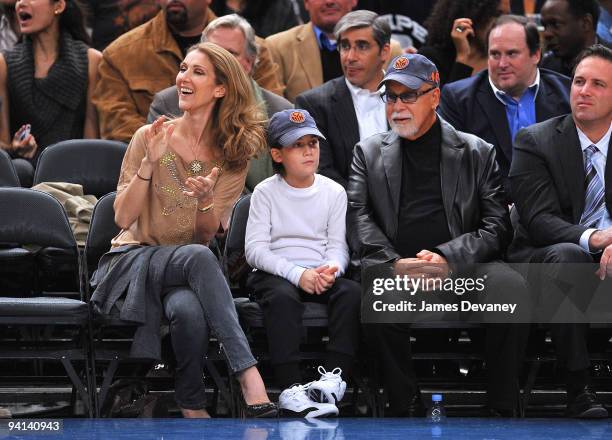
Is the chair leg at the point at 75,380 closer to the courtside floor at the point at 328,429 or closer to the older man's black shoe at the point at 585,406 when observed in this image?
the courtside floor at the point at 328,429

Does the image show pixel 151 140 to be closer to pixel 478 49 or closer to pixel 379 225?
pixel 379 225

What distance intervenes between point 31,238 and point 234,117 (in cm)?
112

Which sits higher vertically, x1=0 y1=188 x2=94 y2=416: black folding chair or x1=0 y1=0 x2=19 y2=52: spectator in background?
x1=0 y1=0 x2=19 y2=52: spectator in background

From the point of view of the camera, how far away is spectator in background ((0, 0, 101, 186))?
23.7 feet

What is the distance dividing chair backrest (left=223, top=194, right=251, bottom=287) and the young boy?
196mm

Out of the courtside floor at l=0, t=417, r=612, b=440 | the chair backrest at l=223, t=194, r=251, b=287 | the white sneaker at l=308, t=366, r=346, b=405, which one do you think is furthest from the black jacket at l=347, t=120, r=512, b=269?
the courtside floor at l=0, t=417, r=612, b=440

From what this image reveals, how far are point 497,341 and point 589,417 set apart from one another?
0.50 m

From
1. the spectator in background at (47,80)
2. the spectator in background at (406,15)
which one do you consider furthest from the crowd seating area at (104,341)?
the spectator in background at (406,15)

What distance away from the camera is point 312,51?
7.65 metres

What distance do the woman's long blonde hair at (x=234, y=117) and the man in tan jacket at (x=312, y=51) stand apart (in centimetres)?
166

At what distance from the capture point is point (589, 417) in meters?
5.35

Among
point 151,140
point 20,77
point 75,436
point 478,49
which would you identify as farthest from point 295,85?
point 75,436

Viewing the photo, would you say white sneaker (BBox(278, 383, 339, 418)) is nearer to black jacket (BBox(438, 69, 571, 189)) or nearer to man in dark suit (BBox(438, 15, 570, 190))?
black jacket (BBox(438, 69, 571, 189))

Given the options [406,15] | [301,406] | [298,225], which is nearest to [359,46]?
[298,225]
